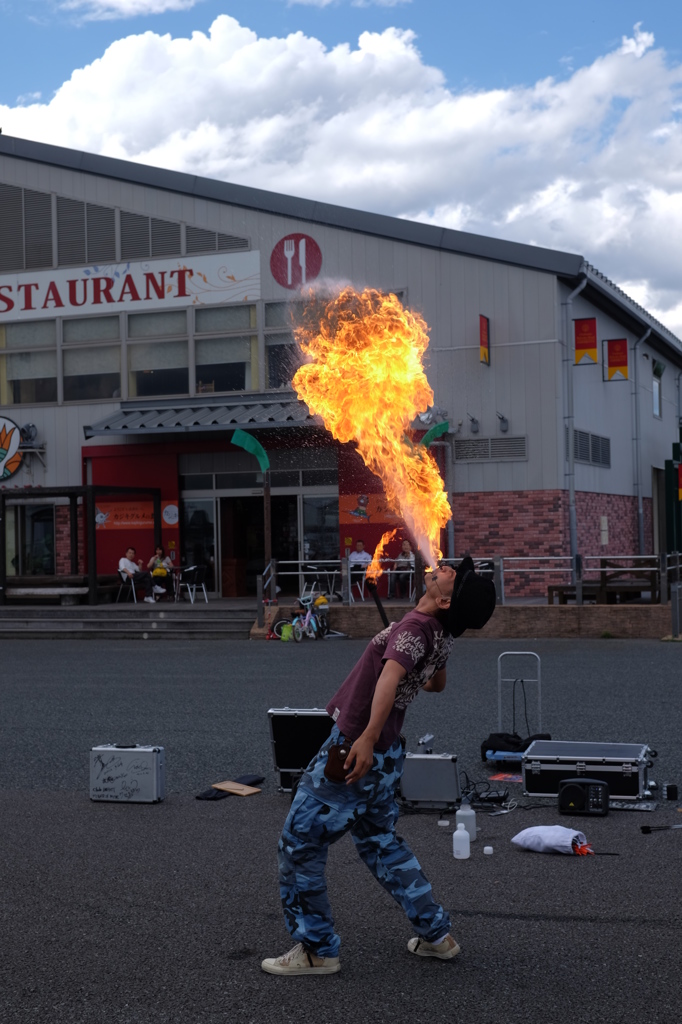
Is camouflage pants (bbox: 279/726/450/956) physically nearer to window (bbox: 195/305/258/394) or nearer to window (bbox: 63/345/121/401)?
window (bbox: 195/305/258/394)

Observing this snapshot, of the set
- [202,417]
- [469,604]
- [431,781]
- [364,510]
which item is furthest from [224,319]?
[469,604]

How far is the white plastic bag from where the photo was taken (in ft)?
22.4

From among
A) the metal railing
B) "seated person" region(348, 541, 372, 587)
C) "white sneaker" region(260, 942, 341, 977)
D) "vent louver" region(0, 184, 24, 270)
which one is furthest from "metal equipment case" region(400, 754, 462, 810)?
"vent louver" region(0, 184, 24, 270)

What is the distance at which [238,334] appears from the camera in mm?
26906

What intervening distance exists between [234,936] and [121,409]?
23.0 metres

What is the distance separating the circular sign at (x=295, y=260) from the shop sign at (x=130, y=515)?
6046 millimetres

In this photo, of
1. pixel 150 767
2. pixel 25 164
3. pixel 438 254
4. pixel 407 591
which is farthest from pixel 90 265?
pixel 150 767

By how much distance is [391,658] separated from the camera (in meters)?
4.75

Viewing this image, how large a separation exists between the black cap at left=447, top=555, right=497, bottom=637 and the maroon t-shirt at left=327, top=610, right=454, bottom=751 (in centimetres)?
10

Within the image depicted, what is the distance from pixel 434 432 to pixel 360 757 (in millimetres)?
19749

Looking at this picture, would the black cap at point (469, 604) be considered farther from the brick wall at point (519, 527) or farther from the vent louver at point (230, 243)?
the vent louver at point (230, 243)

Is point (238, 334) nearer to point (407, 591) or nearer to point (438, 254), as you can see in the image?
point (438, 254)

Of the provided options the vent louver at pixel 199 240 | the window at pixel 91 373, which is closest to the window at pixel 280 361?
the vent louver at pixel 199 240

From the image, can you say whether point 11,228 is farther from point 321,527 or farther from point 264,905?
point 264,905
